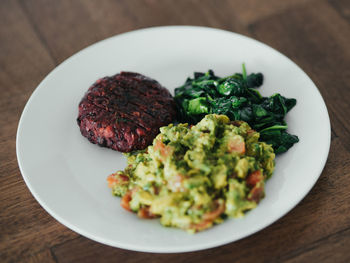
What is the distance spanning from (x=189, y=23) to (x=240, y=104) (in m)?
1.86

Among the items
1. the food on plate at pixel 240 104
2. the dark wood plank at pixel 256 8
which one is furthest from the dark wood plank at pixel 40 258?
the dark wood plank at pixel 256 8

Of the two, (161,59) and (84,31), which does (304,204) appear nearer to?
(161,59)

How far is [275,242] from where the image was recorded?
9.72ft

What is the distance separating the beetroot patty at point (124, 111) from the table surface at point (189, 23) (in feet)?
2.61

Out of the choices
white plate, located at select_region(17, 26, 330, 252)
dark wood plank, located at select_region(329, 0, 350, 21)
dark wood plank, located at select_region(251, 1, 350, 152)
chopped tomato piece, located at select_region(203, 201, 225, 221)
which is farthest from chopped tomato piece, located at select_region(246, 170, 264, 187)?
dark wood plank, located at select_region(329, 0, 350, 21)

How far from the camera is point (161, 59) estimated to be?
4184mm

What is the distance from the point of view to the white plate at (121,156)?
2.78 meters

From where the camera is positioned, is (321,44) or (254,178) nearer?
(254,178)

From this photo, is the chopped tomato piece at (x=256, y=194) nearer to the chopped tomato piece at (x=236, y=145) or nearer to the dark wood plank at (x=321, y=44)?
the chopped tomato piece at (x=236, y=145)

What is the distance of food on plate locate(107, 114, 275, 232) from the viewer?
8.96 ft

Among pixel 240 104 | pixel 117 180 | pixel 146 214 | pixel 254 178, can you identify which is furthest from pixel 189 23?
pixel 146 214

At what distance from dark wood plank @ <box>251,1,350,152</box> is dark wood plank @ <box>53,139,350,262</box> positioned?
0.92 metres

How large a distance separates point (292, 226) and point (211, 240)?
0.75 meters

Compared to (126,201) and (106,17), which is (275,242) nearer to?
(126,201)
